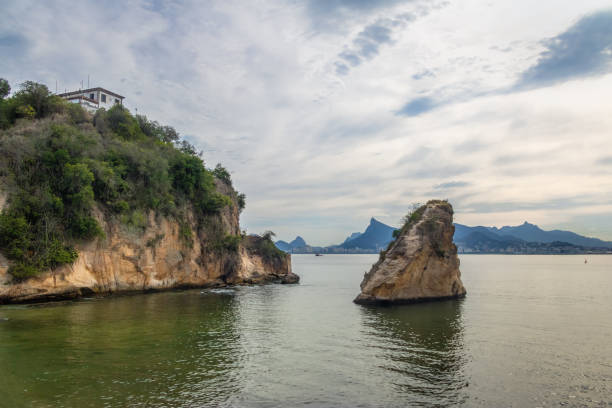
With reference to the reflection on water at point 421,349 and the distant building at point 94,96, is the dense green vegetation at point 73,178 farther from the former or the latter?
the reflection on water at point 421,349

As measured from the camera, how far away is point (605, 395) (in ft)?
44.9

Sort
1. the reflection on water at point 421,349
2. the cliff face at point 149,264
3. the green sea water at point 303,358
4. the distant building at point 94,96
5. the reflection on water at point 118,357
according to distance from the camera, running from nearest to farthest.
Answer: the reflection on water at point 118,357 < the green sea water at point 303,358 < the reflection on water at point 421,349 < the cliff face at point 149,264 < the distant building at point 94,96

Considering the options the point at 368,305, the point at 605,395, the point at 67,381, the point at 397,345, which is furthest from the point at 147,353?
the point at 368,305

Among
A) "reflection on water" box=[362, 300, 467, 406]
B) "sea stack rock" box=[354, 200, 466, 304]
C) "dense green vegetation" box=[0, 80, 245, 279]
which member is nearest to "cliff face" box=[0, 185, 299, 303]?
"dense green vegetation" box=[0, 80, 245, 279]

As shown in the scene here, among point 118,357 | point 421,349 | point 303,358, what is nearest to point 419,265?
point 421,349

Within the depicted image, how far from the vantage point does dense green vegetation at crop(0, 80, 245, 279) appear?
35.7m

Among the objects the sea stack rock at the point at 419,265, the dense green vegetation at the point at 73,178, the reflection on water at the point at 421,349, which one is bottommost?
the reflection on water at the point at 421,349

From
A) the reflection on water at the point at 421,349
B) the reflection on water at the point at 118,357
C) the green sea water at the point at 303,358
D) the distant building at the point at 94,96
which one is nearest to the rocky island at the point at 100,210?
the green sea water at the point at 303,358

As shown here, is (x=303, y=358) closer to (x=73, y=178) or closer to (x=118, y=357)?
(x=118, y=357)

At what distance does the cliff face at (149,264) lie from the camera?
36031 mm

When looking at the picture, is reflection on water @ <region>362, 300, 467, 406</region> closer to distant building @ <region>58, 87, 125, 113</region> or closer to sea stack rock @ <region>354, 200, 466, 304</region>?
sea stack rock @ <region>354, 200, 466, 304</region>

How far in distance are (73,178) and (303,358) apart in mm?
32130

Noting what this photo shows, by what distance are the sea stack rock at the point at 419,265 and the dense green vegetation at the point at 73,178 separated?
2813cm

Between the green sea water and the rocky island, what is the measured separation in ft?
20.8
